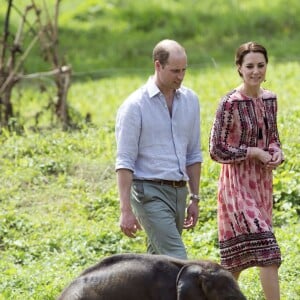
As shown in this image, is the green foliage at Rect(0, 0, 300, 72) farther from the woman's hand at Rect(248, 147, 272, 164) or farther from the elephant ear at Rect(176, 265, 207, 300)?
the elephant ear at Rect(176, 265, 207, 300)

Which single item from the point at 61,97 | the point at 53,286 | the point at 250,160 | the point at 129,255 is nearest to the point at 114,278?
the point at 129,255

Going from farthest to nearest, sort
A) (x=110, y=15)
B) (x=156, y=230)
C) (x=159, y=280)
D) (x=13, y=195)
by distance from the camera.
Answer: (x=110, y=15)
(x=13, y=195)
(x=156, y=230)
(x=159, y=280)

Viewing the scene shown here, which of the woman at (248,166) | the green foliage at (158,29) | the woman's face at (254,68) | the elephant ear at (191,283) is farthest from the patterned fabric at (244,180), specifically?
the green foliage at (158,29)

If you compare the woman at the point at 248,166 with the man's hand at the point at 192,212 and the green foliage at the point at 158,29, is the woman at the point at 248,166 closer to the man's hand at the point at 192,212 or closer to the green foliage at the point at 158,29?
the man's hand at the point at 192,212

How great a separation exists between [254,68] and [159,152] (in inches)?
30.7

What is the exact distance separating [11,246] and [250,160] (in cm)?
293

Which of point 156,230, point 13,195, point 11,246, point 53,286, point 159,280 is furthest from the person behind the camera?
point 13,195

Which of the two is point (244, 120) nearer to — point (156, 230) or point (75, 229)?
point (156, 230)

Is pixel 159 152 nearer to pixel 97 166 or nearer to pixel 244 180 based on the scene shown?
pixel 244 180

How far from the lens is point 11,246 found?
9.22 m

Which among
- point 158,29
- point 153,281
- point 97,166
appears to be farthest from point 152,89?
point 158,29

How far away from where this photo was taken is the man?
6.74 metres

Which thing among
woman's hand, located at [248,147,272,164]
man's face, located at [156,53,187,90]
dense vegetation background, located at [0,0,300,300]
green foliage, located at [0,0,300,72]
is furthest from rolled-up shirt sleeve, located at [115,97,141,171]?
green foliage, located at [0,0,300,72]

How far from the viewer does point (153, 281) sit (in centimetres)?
543
